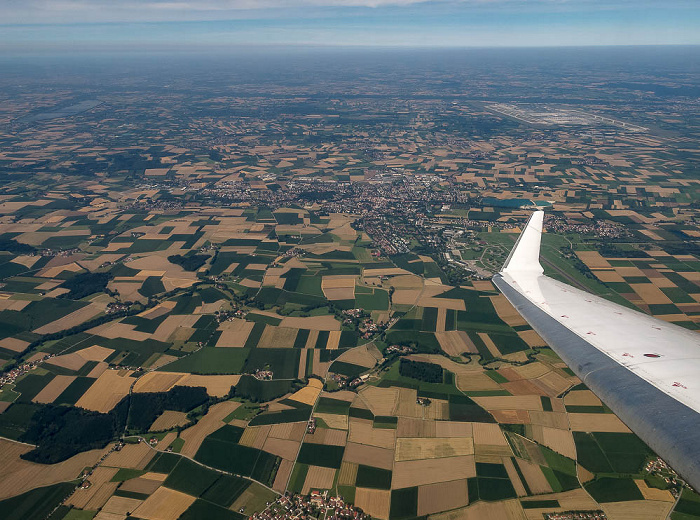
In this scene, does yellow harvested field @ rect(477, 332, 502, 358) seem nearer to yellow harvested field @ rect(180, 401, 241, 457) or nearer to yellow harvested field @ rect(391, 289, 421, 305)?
yellow harvested field @ rect(391, 289, 421, 305)

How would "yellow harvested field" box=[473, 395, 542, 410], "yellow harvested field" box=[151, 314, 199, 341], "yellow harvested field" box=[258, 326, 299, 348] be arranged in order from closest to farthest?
"yellow harvested field" box=[473, 395, 542, 410] < "yellow harvested field" box=[258, 326, 299, 348] < "yellow harvested field" box=[151, 314, 199, 341]

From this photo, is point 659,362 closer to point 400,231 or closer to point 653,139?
point 400,231

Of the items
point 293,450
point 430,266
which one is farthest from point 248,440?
Answer: point 430,266

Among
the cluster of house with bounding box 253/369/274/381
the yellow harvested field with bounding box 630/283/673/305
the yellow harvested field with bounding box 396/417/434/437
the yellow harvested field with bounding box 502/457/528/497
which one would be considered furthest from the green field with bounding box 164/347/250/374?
the yellow harvested field with bounding box 630/283/673/305

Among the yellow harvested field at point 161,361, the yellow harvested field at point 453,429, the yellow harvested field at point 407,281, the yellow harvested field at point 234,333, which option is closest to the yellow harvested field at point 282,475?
the yellow harvested field at point 453,429

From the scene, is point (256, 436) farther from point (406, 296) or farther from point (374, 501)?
point (406, 296)

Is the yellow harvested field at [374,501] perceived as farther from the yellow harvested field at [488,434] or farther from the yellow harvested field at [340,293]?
the yellow harvested field at [340,293]
